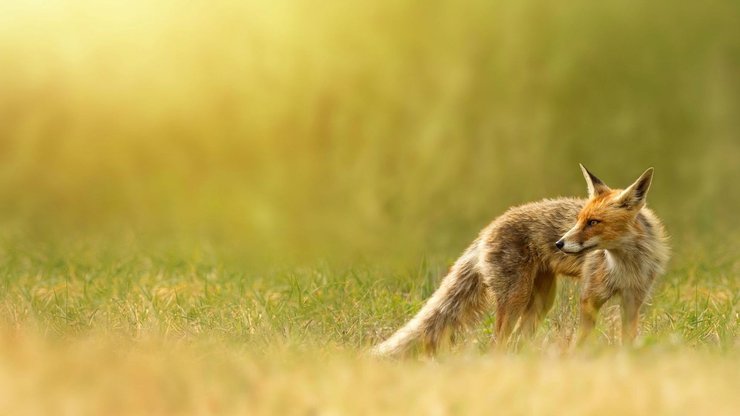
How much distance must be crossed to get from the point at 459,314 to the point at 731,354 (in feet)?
7.41

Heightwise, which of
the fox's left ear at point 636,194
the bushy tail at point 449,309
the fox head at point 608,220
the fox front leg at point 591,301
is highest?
the fox's left ear at point 636,194

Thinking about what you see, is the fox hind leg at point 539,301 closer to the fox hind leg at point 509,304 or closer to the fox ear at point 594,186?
the fox hind leg at point 509,304

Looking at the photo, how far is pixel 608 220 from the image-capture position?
662cm

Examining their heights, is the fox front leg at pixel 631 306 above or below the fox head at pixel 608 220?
below

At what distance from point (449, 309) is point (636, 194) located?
165 cm

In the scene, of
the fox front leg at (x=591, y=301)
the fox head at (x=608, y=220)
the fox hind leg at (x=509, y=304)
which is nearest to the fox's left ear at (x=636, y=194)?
the fox head at (x=608, y=220)

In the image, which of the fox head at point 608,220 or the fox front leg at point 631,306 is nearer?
the fox head at point 608,220

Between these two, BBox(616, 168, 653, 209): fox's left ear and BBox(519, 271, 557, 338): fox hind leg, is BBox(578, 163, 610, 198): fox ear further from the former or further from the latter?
BBox(519, 271, 557, 338): fox hind leg

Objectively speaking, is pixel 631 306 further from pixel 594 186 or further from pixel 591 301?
pixel 594 186

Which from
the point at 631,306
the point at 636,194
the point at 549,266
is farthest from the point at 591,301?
the point at 636,194

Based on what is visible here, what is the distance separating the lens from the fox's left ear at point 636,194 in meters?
6.56

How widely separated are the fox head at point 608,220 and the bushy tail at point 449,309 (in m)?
0.88

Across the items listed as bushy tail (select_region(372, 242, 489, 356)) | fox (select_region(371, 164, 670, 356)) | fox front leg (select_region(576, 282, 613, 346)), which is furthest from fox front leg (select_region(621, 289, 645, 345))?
bushy tail (select_region(372, 242, 489, 356))

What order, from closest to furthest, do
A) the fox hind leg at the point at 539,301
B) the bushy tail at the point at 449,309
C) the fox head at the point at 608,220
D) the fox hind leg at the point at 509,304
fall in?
1. the fox head at the point at 608,220
2. the bushy tail at the point at 449,309
3. the fox hind leg at the point at 509,304
4. the fox hind leg at the point at 539,301
